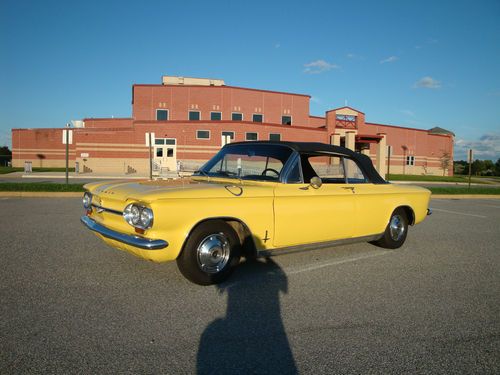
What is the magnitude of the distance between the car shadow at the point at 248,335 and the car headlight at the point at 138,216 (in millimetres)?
1038

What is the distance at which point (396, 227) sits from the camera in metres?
5.73

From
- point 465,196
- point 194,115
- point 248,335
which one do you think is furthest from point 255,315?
point 194,115

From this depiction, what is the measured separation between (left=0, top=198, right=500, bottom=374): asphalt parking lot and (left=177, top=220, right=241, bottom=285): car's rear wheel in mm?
149

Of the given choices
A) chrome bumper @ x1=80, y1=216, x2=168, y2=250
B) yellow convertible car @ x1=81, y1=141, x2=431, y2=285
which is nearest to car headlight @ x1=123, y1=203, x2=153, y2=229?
yellow convertible car @ x1=81, y1=141, x2=431, y2=285

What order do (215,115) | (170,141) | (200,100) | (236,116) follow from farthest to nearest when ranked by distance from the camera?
(236,116)
(215,115)
(200,100)
(170,141)

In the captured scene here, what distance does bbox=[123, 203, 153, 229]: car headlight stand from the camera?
3.33m

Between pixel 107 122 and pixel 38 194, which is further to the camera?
pixel 107 122

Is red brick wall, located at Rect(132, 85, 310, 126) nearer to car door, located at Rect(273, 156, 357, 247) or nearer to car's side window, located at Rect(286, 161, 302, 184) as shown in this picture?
car door, located at Rect(273, 156, 357, 247)

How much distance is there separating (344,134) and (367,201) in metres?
36.9

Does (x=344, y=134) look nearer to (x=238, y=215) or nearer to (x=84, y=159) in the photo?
(x=84, y=159)

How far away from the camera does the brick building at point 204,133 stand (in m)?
35.8

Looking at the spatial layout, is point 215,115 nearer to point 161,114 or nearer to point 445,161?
point 161,114

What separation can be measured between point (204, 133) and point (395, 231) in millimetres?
31605

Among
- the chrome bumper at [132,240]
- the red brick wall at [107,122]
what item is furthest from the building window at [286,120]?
the chrome bumper at [132,240]
